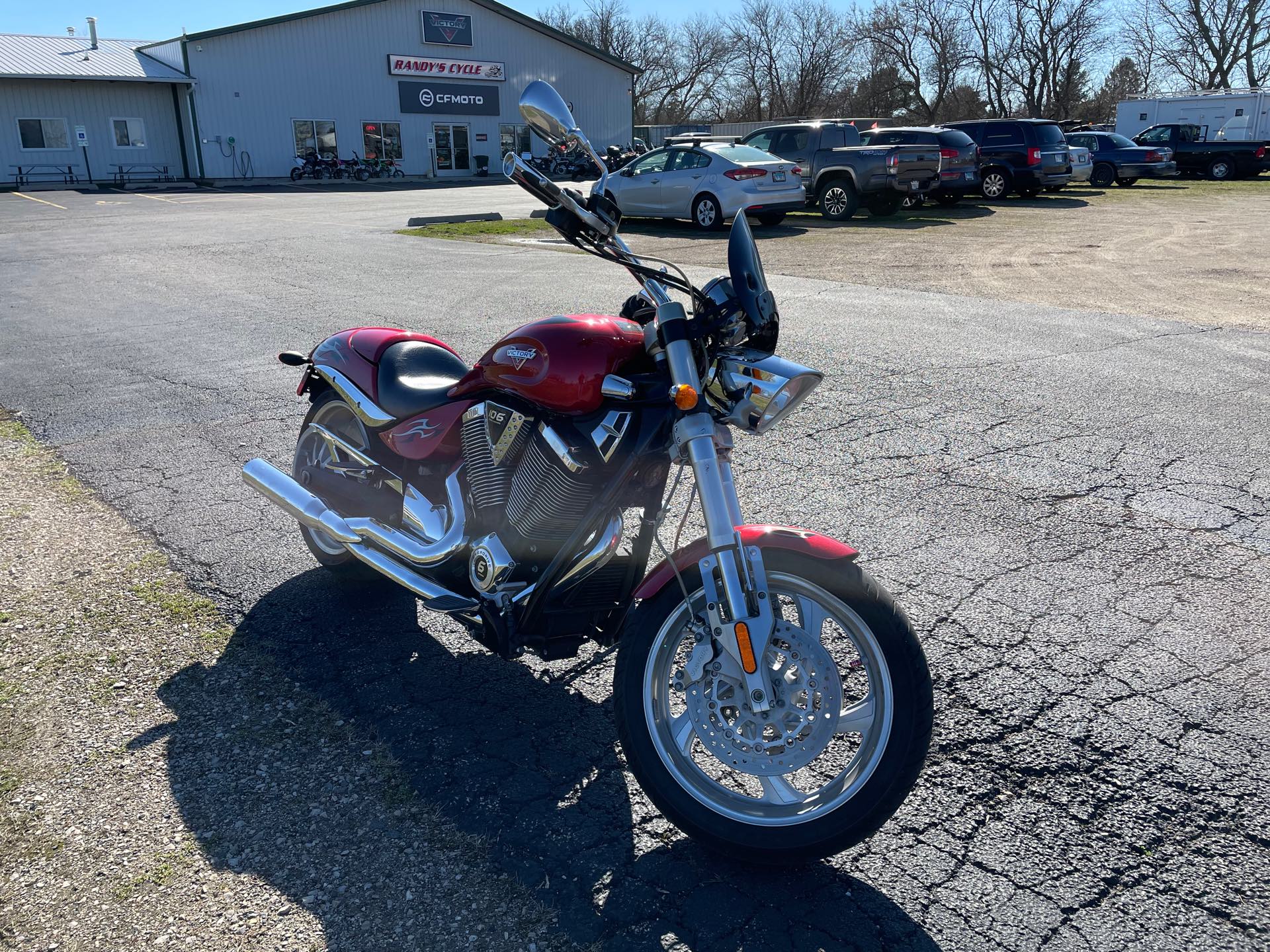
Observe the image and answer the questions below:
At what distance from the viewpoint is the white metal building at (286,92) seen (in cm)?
3850

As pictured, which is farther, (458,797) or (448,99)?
(448,99)

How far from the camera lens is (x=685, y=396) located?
2510mm

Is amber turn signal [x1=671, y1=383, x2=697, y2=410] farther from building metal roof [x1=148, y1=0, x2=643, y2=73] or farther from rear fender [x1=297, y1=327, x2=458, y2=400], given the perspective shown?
building metal roof [x1=148, y1=0, x2=643, y2=73]

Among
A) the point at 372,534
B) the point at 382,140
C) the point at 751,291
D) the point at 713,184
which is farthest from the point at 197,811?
the point at 382,140

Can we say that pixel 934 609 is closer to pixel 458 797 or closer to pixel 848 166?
pixel 458 797

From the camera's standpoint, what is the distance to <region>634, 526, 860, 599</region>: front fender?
8.30 feet

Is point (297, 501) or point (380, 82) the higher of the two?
point (380, 82)

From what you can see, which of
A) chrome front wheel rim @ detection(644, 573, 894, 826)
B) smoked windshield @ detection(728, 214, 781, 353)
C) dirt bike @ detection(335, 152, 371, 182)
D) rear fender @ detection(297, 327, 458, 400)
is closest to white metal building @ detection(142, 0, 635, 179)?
dirt bike @ detection(335, 152, 371, 182)

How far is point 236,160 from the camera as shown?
40250mm

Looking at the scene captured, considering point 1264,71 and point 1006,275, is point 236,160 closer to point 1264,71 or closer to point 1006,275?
point 1006,275

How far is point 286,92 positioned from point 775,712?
145 feet

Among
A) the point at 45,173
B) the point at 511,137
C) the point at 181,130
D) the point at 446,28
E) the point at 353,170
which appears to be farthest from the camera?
the point at 511,137

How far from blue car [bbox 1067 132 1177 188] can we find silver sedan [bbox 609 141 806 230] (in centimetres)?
1499

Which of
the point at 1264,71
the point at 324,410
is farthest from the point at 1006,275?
the point at 1264,71
